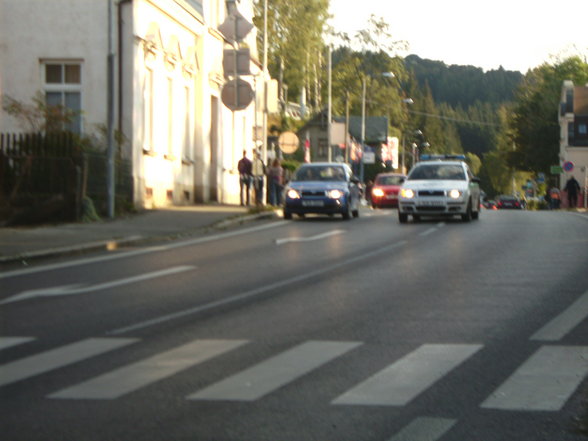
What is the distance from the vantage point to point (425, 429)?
6.49 metres

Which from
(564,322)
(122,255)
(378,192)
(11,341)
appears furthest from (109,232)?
(378,192)

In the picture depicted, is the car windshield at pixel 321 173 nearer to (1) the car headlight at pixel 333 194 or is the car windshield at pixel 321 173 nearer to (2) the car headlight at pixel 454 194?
(1) the car headlight at pixel 333 194

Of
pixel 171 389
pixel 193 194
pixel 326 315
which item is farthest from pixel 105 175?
pixel 171 389

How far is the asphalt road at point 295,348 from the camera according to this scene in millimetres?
6762

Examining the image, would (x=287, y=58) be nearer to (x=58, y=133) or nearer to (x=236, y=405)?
(x=58, y=133)

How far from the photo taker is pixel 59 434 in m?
6.50

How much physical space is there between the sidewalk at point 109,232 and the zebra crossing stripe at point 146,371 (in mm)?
7873

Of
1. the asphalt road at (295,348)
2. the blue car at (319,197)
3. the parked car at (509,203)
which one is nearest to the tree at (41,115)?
the blue car at (319,197)

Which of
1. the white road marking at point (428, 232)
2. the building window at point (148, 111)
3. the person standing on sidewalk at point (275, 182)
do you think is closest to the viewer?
the white road marking at point (428, 232)

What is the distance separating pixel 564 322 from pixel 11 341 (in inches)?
187

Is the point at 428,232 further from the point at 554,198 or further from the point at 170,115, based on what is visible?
the point at 554,198

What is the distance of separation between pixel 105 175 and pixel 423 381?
19749 mm

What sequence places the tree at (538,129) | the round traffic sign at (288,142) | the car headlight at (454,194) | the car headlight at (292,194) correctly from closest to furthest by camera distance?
the car headlight at (454,194) → the car headlight at (292,194) → the round traffic sign at (288,142) → the tree at (538,129)

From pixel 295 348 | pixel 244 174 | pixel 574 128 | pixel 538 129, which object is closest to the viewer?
pixel 295 348
